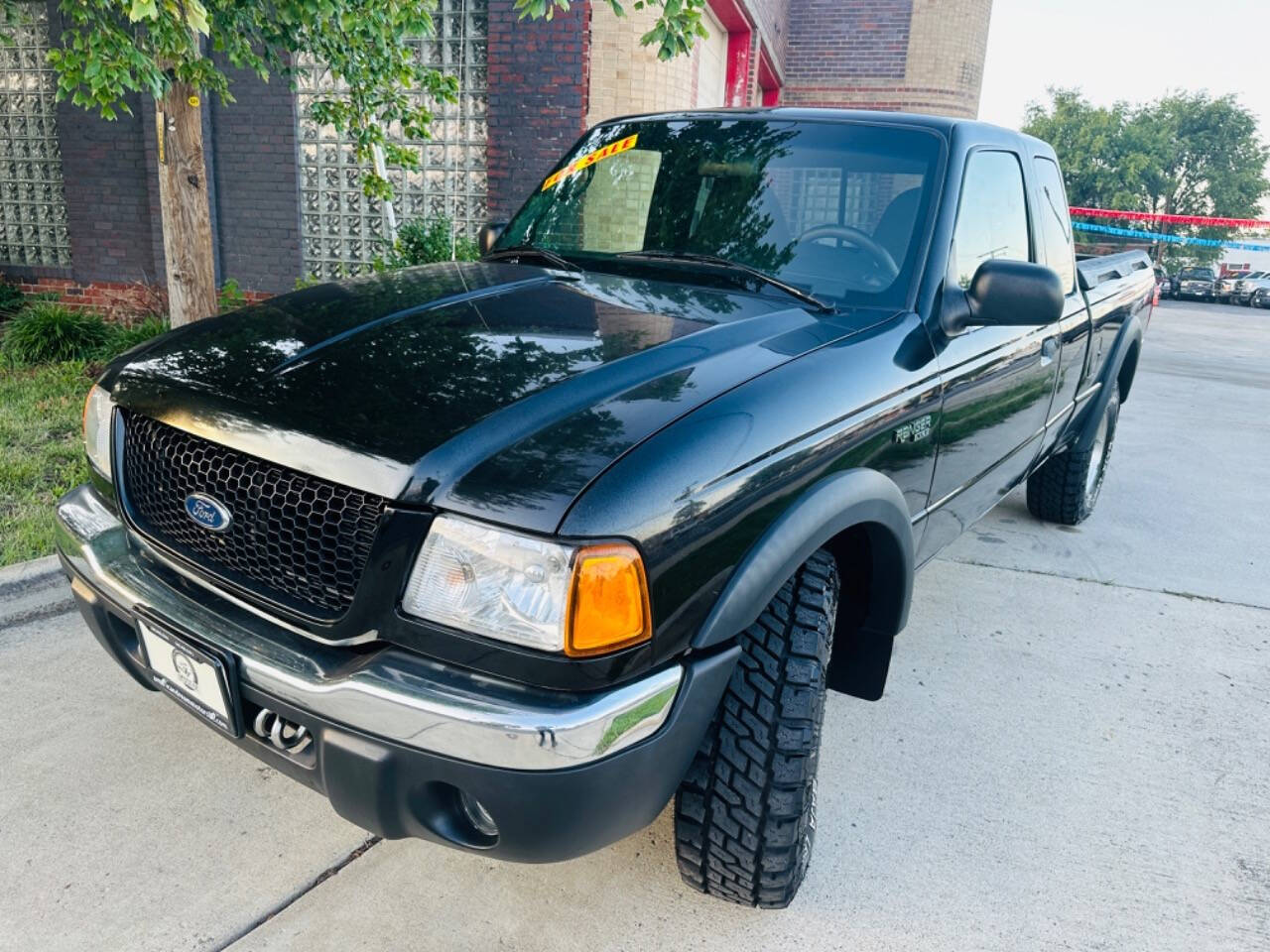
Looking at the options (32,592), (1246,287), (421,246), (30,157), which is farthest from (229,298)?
(1246,287)

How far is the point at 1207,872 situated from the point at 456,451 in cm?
215

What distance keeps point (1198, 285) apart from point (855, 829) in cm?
3514

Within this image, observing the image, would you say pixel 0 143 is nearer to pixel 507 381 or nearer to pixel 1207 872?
pixel 507 381

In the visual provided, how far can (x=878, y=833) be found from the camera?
2406mm

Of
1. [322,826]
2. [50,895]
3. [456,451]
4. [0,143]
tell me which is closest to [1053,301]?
[456,451]

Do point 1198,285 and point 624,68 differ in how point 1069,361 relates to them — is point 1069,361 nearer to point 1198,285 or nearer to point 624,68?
point 624,68

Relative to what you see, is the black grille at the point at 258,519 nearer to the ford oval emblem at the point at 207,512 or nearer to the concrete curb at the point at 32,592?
the ford oval emblem at the point at 207,512

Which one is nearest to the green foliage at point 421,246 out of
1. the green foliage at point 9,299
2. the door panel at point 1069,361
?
the door panel at point 1069,361

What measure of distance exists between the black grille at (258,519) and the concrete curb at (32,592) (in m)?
1.60

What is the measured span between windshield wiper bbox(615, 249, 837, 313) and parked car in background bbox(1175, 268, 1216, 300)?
3444 cm

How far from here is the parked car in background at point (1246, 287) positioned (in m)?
30.0

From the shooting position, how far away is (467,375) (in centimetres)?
188

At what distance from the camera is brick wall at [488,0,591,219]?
752 centimetres

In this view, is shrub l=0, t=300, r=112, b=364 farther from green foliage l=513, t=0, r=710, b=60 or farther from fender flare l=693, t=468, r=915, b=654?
fender flare l=693, t=468, r=915, b=654
